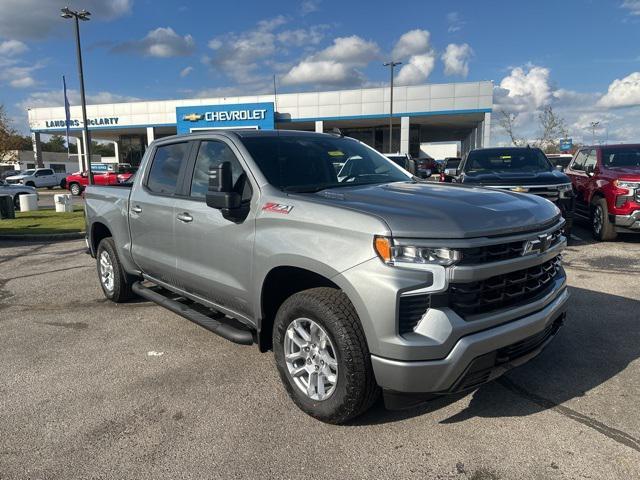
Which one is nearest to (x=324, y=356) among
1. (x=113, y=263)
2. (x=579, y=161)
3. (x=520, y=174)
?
(x=113, y=263)

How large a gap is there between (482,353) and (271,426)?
142 centimetres

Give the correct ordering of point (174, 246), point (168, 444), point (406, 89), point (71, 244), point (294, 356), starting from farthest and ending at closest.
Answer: point (406, 89), point (71, 244), point (174, 246), point (294, 356), point (168, 444)

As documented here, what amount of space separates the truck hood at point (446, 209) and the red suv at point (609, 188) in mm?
6315

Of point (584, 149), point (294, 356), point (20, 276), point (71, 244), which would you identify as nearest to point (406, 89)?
point (584, 149)

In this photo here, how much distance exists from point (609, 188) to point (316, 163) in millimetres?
7283

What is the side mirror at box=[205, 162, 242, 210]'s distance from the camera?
3.32 metres

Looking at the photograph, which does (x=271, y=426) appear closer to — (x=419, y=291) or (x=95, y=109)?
(x=419, y=291)

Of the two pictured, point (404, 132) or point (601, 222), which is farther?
point (404, 132)

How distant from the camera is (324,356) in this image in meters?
3.07

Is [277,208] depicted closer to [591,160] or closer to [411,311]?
[411,311]

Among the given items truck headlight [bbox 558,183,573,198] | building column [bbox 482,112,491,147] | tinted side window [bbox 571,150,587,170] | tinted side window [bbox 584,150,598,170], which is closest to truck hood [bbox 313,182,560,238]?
truck headlight [bbox 558,183,573,198]

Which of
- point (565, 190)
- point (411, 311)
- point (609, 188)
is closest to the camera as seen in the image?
point (411, 311)

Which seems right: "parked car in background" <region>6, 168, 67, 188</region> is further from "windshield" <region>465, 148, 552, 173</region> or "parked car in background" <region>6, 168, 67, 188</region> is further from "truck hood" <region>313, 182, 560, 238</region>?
"truck hood" <region>313, 182, 560, 238</region>

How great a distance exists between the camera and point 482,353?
8.89ft
